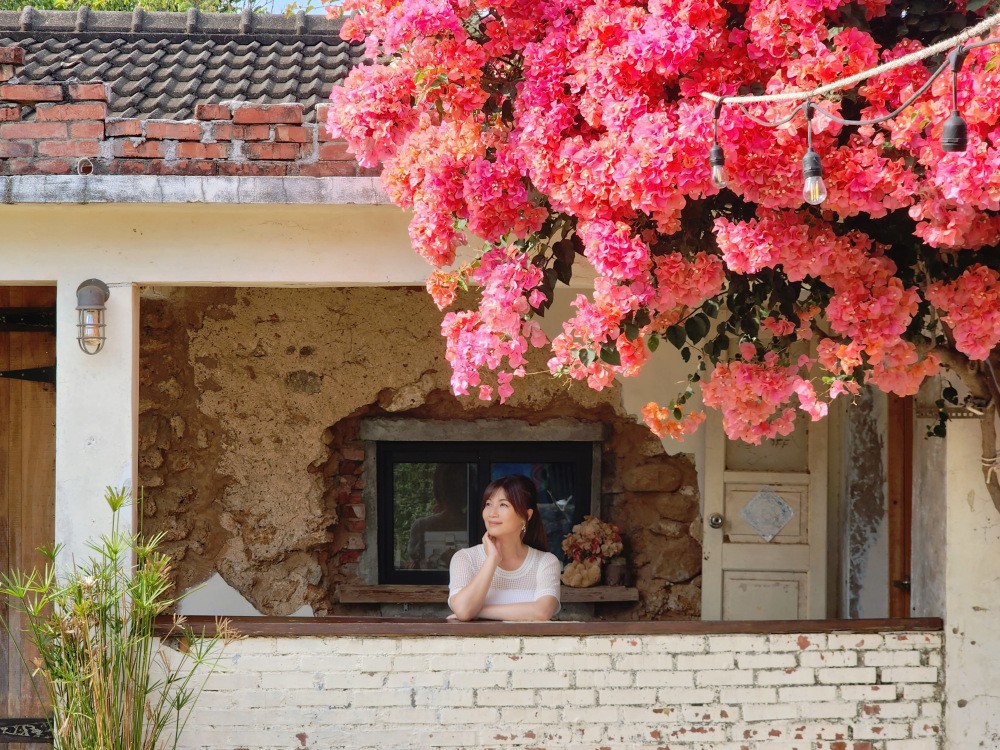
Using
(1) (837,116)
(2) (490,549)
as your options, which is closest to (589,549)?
(2) (490,549)

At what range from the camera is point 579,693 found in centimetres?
467

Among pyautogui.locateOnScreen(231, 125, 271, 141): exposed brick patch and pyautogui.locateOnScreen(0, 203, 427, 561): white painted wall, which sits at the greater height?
pyautogui.locateOnScreen(231, 125, 271, 141): exposed brick patch

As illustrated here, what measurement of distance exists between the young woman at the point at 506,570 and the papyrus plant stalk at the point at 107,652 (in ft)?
3.35

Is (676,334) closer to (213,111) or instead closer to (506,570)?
(506,570)

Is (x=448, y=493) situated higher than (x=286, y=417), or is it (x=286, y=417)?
(x=286, y=417)

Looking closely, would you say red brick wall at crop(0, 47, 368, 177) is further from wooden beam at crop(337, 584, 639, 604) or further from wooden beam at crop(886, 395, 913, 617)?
wooden beam at crop(886, 395, 913, 617)

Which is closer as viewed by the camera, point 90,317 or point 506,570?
point 90,317

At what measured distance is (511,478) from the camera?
505 centimetres

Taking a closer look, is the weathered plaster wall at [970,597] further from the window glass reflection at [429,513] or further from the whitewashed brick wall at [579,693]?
the window glass reflection at [429,513]

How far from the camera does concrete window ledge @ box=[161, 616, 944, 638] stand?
15.2 feet

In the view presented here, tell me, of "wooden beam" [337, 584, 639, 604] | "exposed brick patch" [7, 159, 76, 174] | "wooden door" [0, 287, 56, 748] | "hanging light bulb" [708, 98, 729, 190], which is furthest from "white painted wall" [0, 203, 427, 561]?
"wooden beam" [337, 584, 639, 604]

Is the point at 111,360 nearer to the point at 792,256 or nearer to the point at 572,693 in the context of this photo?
the point at 572,693

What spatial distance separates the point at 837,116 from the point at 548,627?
243cm

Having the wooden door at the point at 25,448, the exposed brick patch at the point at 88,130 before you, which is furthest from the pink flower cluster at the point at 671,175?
the wooden door at the point at 25,448
